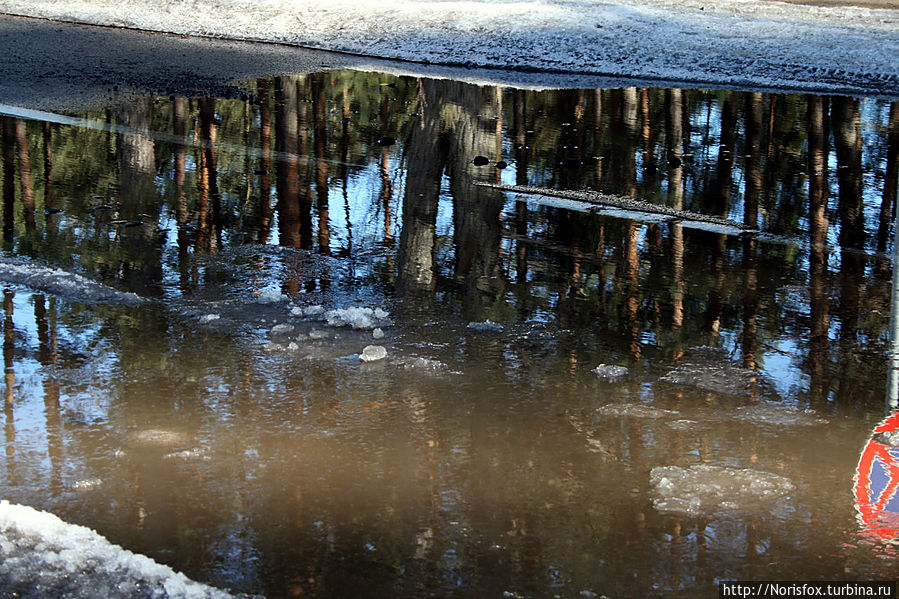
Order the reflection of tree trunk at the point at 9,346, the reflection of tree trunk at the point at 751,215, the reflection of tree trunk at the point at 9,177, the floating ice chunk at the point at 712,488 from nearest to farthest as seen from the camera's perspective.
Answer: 1. the floating ice chunk at the point at 712,488
2. the reflection of tree trunk at the point at 9,346
3. the reflection of tree trunk at the point at 751,215
4. the reflection of tree trunk at the point at 9,177

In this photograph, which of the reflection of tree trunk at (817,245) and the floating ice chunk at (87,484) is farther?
the reflection of tree trunk at (817,245)

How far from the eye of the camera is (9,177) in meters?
7.20

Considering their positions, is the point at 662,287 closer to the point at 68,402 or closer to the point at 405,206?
the point at 405,206

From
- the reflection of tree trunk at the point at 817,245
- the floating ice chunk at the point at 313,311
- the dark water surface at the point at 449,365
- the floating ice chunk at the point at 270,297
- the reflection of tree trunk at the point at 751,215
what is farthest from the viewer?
the floating ice chunk at the point at 270,297

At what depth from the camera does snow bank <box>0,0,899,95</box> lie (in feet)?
38.2

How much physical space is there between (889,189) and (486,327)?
4.15 m

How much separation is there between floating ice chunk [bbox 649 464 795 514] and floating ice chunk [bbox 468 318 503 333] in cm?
137

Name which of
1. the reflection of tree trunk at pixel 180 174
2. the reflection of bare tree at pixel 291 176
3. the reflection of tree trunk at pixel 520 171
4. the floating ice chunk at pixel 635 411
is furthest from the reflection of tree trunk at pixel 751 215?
the reflection of tree trunk at pixel 180 174

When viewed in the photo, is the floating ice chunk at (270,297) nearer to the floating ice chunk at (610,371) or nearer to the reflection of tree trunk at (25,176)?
the floating ice chunk at (610,371)

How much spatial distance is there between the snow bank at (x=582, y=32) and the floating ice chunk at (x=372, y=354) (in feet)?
25.5

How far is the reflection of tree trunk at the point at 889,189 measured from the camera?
6.20m

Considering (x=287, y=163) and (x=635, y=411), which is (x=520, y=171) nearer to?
(x=287, y=163)

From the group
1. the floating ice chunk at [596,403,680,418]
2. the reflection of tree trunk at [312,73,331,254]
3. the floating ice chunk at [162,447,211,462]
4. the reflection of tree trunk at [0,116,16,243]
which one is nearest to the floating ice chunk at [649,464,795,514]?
the floating ice chunk at [596,403,680,418]

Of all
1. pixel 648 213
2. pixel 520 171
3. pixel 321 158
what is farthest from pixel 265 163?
pixel 648 213
